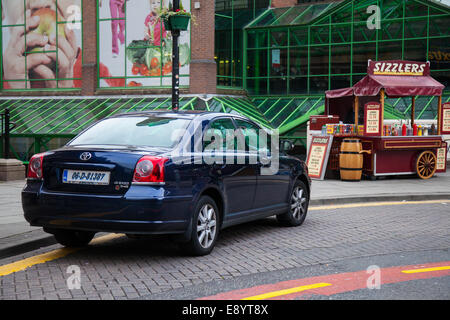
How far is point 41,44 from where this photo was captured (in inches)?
1107

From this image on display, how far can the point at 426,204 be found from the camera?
37.7 ft

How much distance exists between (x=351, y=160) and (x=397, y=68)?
9.30ft

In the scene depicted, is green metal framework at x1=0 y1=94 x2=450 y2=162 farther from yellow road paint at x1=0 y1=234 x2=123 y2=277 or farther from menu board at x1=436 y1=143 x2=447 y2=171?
yellow road paint at x1=0 y1=234 x2=123 y2=277

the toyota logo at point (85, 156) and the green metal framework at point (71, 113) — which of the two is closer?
the toyota logo at point (85, 156)

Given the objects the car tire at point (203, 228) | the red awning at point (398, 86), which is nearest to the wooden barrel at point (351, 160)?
the red awning at point (398, 86)

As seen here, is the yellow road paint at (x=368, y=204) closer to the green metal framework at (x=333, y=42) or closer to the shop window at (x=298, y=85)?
the green metal framework at (x=333, y=42)

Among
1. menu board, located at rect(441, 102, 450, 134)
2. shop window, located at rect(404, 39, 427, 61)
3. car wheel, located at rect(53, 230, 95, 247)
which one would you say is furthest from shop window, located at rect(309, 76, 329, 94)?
car wheel, located at rect(53, 230, 95, 247)

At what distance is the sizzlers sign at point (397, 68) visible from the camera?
15345 millimetres

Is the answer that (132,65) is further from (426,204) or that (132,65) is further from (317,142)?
(426,204)

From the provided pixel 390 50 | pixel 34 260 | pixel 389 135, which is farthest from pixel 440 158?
pixel 34 260

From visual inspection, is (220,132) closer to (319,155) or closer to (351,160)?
(351,160)

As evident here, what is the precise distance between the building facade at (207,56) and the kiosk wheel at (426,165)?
584 centimetres

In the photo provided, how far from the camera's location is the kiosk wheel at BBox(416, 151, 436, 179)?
52.6 ft
